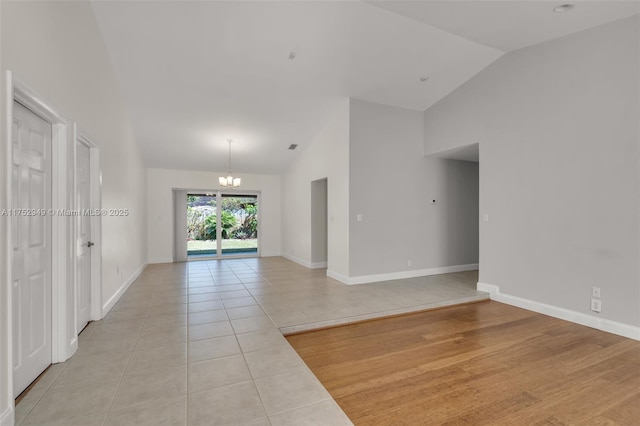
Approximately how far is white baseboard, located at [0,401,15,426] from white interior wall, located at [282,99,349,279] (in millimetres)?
4081

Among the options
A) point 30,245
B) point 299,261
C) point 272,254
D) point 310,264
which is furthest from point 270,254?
point 30,245

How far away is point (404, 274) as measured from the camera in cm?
553

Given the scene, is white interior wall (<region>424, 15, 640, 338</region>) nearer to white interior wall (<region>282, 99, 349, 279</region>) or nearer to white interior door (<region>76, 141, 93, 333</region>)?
white interior wall (<region>282, 99, 349, 279</region>)

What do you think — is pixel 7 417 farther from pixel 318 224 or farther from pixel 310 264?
pixel 318 224

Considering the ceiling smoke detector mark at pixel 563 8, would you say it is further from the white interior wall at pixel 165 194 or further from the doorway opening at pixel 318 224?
the white interior wall at pixel 165 194

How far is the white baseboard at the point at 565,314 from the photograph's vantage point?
3137mm

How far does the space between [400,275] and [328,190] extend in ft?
6.90

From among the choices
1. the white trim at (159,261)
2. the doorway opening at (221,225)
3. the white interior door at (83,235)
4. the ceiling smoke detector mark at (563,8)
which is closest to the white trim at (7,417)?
the white interior door at (83,235)

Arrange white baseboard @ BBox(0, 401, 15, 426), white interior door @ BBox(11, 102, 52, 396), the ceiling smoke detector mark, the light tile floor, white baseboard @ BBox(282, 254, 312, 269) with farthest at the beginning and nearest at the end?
white baseboard @ BBox(282, 254, 312, 269) → the ceiling smoke detector mark → white interior door @ BBox(11, 102, 52, 396) → the light tile floor → white baseboard @ BBox(0, 401, 15, 426)

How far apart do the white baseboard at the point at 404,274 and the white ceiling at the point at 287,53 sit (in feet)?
10.0

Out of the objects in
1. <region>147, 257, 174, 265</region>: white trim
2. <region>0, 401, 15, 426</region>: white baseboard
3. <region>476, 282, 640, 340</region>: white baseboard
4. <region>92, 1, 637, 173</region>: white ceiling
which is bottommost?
<region>476, 282, 640, 340</region>: white baseboard

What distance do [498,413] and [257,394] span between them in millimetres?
1605

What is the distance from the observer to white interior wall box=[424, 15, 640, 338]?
3.18 meters

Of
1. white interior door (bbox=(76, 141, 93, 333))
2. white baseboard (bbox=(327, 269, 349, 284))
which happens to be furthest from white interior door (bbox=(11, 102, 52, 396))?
white baseboard (bbox=(327, 269, 349, 284))
